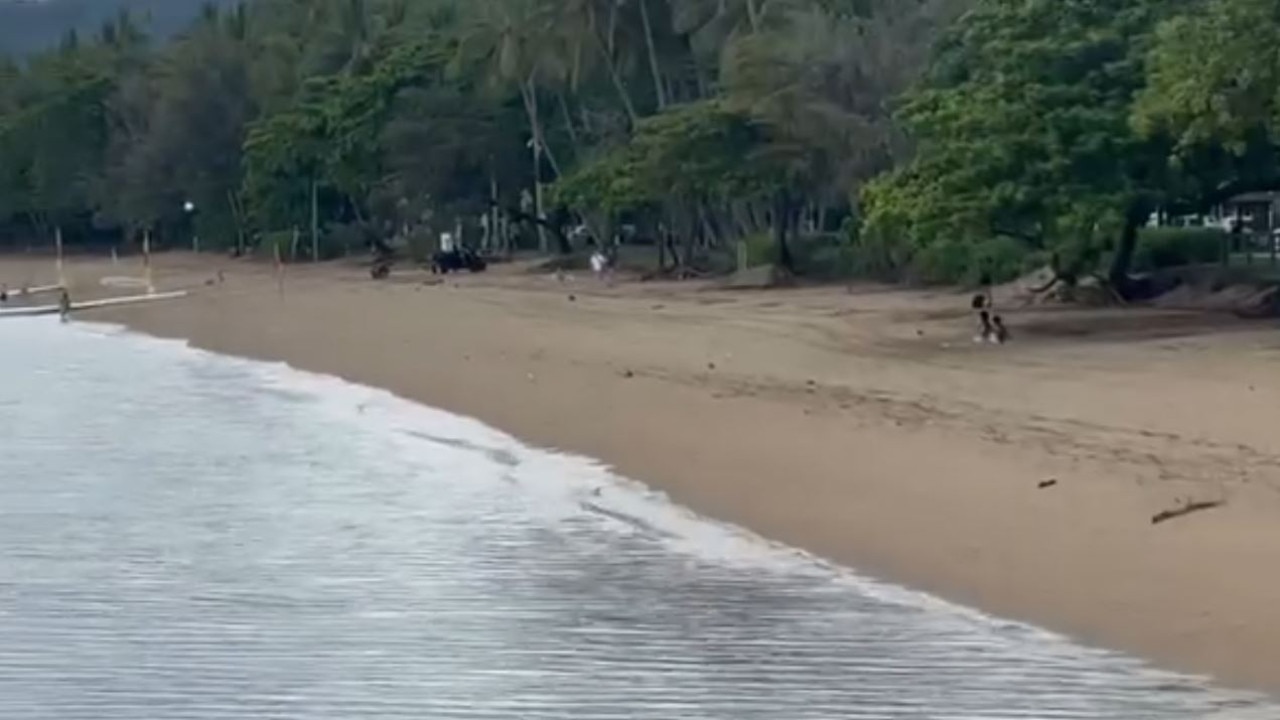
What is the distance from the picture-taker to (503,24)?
194 ft

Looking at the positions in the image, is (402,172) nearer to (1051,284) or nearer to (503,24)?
(503,24)

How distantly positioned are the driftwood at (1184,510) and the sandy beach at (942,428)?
0.06 meters

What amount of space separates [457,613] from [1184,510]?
14.8 ft

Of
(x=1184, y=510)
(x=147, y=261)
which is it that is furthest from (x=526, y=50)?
(x=1184, y=510)

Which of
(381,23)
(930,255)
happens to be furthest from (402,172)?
(930,255)

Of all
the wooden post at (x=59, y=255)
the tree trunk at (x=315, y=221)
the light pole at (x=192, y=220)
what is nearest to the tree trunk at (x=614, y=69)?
the tree trunk at (x=315, y=221)

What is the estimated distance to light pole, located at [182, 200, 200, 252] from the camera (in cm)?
8594

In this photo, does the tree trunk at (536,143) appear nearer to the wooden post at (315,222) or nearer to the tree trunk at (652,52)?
the tree trunk at (652,52)

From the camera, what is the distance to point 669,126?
49.3m

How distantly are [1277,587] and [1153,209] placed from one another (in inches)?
763

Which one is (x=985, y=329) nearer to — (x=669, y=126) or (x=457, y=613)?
(x=457, y=613)

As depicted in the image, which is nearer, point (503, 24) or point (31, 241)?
point (503, 24)

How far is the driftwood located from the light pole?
74951mm

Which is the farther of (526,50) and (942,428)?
(526,50)
